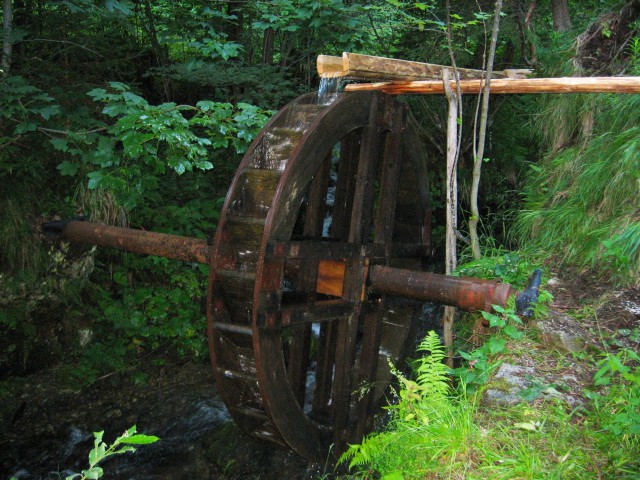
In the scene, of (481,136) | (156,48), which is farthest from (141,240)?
(156,48)

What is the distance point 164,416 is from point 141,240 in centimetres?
172

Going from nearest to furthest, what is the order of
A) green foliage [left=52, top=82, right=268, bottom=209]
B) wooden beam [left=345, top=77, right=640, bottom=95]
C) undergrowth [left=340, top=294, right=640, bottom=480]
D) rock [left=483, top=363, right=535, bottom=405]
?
undergrowth [left=340, top=294, right=640, bottom=480]
rock [left=483, top=363, right=535, bottom=405]
wooden beam [left=345, top=77, right=640, bottom=95]
green foliage [left=52, top=82, right=268, bottom=209]

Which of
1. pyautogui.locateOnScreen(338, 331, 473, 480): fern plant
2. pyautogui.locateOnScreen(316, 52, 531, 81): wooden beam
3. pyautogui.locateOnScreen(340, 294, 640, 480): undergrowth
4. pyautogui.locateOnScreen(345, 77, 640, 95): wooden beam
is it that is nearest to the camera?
pyautogui.locateOnScreen(340, 294, 640, 480): undergrowth

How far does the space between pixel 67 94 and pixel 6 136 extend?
2.03 feet

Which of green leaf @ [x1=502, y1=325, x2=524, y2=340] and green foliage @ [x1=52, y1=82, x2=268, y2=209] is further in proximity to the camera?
green foliage @ [x1=52, y1=82, x2=268, y2=209]

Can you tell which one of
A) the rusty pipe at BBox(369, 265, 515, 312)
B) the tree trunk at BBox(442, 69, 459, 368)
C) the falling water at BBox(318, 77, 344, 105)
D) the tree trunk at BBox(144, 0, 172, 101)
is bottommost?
the rusty pipe at BBox(369, 265, 515, 312)

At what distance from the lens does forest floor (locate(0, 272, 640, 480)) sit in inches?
137

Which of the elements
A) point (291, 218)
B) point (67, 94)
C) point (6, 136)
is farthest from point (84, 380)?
point (291, 218)

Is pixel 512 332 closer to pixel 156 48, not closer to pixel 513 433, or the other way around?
pixel 513 433

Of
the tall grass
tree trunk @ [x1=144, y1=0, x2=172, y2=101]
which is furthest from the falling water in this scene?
tree trunk @ [x1=144, y1=0, x2=172, y2=101]

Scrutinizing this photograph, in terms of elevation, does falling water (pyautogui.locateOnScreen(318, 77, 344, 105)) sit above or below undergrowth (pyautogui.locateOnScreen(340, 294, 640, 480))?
above

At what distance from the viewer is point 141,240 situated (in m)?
4.06

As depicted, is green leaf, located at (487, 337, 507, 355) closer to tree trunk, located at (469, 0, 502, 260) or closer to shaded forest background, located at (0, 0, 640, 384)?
shaded forest background, located at (0, 0, 640, 384)

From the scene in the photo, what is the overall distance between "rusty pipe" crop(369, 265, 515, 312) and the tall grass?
35.6 inches
